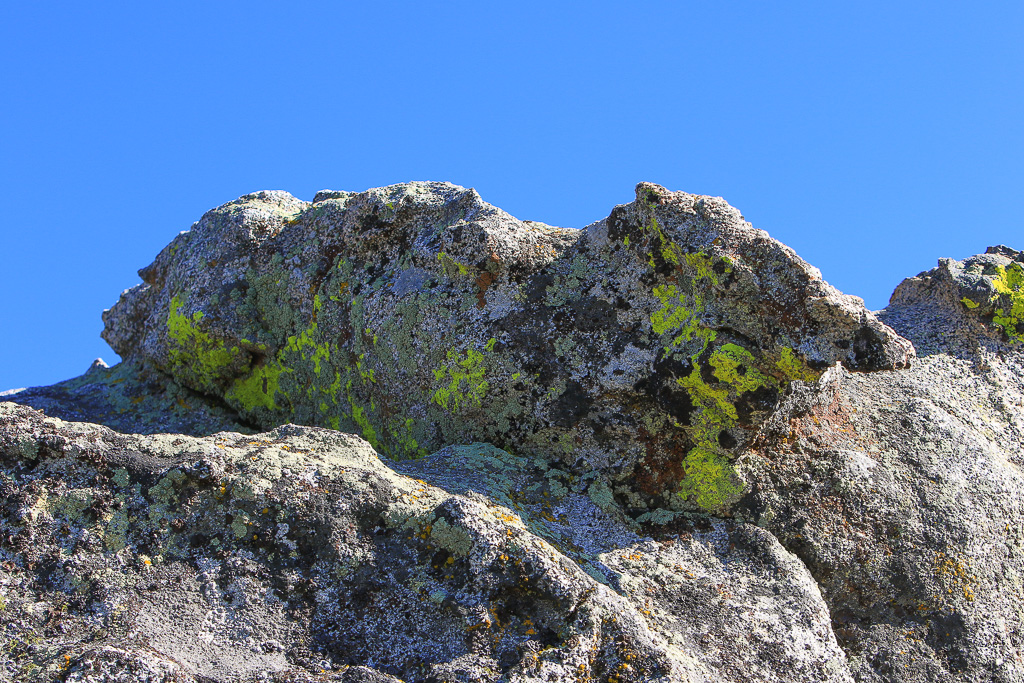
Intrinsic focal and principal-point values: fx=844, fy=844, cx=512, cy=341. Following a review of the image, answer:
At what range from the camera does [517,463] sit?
5.86 meters

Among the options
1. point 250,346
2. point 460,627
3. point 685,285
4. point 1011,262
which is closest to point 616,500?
point 685,285

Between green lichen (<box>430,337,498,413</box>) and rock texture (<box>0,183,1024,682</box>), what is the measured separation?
26mm

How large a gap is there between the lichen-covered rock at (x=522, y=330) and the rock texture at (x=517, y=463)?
0.02 m

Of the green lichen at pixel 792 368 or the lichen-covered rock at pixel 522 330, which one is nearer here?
the green lichen at pixel 792 368

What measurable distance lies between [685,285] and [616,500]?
5.04 ft

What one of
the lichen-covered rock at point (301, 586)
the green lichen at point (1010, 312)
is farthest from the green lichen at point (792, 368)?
the green lichen at point (1010, 312)

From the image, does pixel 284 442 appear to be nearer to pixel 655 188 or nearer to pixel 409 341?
pixel 409 341

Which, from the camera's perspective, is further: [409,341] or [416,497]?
[409,341]

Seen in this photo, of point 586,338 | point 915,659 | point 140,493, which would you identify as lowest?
point 915,659

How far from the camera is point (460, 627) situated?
4121mm

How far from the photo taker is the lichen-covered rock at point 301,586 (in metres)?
3.90

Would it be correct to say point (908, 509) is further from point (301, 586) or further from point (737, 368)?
point (301, 586)

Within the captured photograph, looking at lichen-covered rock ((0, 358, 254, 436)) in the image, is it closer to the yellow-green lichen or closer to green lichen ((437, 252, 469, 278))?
green lichen ((437, 252, 469, 278))

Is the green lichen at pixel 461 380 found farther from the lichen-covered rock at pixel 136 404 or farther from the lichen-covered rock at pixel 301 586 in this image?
the lichen-covered rock at pixel 136 404
